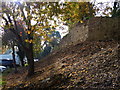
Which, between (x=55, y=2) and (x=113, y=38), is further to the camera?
(x=113, y=38)

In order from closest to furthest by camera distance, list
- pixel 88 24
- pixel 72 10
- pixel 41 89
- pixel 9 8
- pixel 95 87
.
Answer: pixel 95 87, pixel 41 89, pixel 72 10, pixel 9 8, pixel 88 24

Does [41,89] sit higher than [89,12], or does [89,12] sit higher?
[89,12]

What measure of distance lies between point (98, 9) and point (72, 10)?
781 centimetres

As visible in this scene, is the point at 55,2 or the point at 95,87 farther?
the point at 55,2

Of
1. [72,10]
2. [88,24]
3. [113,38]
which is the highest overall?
[72,10]

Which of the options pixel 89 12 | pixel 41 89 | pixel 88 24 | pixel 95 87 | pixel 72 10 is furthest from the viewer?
pixel 89 12

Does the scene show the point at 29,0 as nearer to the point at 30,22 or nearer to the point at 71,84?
the point at 30,22

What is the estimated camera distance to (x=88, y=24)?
9445 mm

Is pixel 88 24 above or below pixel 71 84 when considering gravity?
above

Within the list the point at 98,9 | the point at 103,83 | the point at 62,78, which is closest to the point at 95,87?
the point at 103,83

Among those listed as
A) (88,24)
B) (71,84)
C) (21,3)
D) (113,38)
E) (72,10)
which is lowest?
(71,84)

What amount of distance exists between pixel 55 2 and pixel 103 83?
113 inches

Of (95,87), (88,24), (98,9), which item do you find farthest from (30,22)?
(98,9)

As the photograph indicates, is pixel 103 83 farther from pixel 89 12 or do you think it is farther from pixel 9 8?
pixel 89 12
